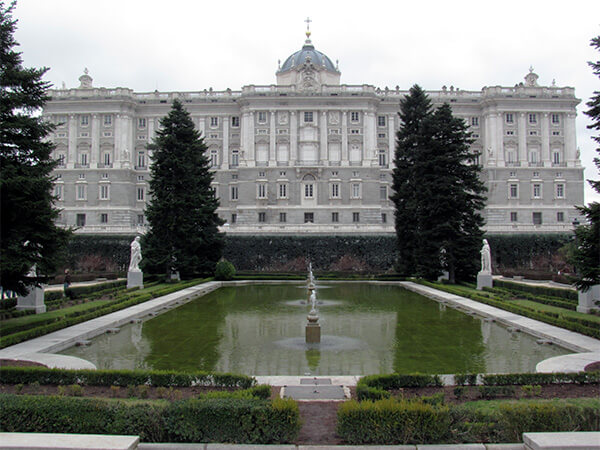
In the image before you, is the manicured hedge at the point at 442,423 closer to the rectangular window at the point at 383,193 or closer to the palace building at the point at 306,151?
the palace building at the point at 306,151

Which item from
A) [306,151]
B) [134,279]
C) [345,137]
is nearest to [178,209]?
[134,279]

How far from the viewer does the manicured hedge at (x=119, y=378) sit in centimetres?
945

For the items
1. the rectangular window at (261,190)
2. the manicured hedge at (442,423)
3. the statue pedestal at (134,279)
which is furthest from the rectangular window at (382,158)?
the manicured hedge at (442,423)

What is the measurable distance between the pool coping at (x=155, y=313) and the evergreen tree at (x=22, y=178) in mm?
2270

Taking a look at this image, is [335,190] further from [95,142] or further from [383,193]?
[95,142]

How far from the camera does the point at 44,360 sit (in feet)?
39.3

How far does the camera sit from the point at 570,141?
231 feet

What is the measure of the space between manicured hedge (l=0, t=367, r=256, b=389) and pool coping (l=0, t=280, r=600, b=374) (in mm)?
1129

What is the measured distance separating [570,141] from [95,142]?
65729 mm

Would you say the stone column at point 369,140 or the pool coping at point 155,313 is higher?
the stone column at point 369,140

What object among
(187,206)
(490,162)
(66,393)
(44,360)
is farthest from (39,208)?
(490,162)

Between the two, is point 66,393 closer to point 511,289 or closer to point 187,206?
point 511,289

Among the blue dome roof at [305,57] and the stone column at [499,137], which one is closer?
the stone column at [499,137]

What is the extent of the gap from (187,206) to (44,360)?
84.1 feet
